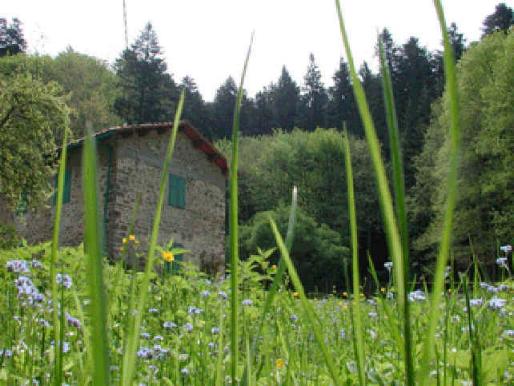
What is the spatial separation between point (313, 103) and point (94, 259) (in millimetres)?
57198

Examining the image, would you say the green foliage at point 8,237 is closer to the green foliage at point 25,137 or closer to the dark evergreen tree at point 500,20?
the green foliage at point 25,137

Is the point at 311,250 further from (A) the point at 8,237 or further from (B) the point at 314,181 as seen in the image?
(A) the point at 8,237

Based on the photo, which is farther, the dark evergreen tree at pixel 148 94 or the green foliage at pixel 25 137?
the dark evergreen tree at pixel 148 94

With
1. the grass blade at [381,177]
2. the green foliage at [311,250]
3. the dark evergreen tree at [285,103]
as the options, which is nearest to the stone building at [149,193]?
the green foliage at [311,250]

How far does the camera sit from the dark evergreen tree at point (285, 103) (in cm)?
5912

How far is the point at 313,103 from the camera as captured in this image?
5641 cm

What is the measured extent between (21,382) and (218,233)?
1785 centimetres

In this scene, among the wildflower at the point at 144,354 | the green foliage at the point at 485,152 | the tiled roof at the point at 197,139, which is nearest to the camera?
the wildflower at the point at 144,354

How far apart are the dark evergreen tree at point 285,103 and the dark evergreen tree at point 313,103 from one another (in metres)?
1.02

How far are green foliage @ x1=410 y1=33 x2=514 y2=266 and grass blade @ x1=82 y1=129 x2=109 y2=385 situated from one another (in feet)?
79.5

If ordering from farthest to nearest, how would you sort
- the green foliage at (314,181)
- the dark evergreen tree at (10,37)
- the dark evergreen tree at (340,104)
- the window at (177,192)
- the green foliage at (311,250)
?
the dark evergreen tree at (340,104)
the dark evergreen tree at (10,37)
the green foliage at (314,181)
the green foliage at (311,250)
the window at (177,192)

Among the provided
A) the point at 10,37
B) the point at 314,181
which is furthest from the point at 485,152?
the point at 10,37

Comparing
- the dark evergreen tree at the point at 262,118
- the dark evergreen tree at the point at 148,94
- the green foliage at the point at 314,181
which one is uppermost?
the dark evergreen tree at the point at 262,118

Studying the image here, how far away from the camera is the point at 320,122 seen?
180 ft
